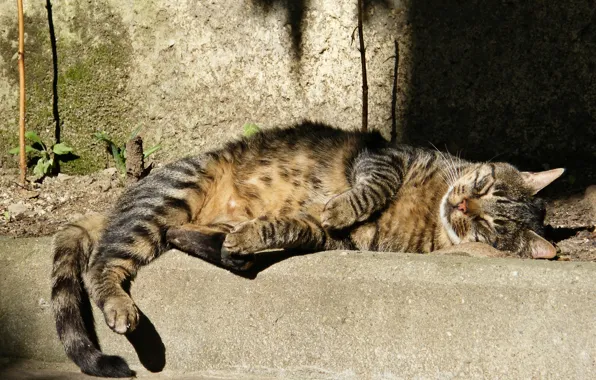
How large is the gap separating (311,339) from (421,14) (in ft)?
7.36

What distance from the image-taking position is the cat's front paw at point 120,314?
3.40 meters

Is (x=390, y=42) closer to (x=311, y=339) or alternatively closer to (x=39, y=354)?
(x=311, y=339)

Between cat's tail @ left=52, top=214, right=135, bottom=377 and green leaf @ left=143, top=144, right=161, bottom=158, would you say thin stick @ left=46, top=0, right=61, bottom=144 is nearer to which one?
green leaf @ left=143, top=144, right=161, bottom=158

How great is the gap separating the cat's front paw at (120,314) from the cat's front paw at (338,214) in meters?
1.02

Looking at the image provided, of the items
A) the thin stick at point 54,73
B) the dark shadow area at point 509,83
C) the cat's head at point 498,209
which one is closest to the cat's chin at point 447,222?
the cat's head at point 498,209

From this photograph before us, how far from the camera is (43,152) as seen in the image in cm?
491

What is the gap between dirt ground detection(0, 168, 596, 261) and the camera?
4352 millimetres

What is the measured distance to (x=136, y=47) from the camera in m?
4.84

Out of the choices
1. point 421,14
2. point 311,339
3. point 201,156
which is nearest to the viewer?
point 311,339

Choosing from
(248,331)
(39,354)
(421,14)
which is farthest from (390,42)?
(39,354)

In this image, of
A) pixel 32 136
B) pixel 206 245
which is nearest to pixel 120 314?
pixel 206 245

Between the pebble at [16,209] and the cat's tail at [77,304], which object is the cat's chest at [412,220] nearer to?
the cat's tail at [77,304]

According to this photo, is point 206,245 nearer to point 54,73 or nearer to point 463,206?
point 463,206

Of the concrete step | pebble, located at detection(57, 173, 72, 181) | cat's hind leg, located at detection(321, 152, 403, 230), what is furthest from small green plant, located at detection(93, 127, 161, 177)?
cat's hind leg, located at detection(321, 152, 403, 230)
